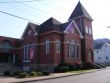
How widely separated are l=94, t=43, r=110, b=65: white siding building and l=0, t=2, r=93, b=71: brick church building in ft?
116

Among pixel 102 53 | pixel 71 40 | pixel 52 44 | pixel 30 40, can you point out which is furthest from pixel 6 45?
pixel 102 53

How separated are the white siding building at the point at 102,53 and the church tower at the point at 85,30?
116 ft

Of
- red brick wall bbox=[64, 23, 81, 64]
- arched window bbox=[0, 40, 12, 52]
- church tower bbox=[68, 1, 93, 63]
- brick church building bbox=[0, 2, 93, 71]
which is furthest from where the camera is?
arched window bbox=[0, 40, 12, 52]

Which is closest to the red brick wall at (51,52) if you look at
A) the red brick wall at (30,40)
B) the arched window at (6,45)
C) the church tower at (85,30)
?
the red brick wall at (30,40)

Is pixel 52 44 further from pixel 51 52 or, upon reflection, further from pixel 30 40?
pixel 30 40

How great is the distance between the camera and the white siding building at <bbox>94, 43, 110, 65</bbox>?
82312 millimetres

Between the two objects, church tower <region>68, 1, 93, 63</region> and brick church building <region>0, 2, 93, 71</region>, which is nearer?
brick church building <region>0, 2, 93, 71</region>

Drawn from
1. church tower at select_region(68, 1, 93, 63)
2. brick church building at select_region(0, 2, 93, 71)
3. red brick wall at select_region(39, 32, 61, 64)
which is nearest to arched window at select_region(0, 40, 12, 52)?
brick church building at select_region(0, 2, 93, 71)

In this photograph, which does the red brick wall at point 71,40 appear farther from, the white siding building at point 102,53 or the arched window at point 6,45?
the white siding building at point 102,53

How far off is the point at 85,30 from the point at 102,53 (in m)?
39.1

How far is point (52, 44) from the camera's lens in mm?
37344

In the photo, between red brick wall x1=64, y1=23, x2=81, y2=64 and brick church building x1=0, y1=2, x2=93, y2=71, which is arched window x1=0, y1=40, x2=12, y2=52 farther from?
red brick wall x1=64, y1=23, x2=81, y2=64

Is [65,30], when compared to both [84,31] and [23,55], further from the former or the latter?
[23,55]

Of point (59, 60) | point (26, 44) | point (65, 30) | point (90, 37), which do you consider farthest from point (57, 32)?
point (90, 37)
